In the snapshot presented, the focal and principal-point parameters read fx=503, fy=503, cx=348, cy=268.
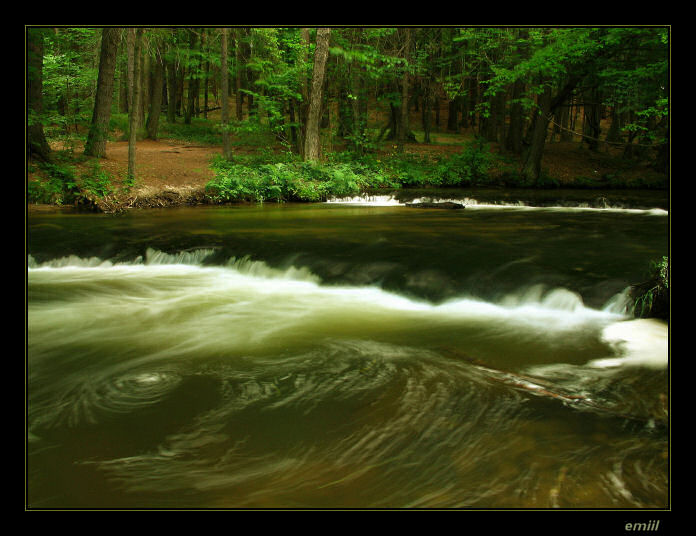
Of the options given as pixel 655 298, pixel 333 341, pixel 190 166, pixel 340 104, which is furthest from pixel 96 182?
pixel 655 298

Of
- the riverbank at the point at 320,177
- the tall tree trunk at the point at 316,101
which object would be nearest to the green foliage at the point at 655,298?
the riverbank at the point at 320,177

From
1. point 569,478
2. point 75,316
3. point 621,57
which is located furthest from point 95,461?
point 621,57

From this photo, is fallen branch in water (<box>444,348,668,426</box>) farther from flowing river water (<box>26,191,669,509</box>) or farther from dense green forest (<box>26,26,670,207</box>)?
dense green forest (<box>26,26,670,207</box>)

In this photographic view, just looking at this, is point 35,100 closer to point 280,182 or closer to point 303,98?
point 280,182

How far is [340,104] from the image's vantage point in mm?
24469

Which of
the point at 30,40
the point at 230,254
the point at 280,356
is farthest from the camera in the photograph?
the point at 30,40


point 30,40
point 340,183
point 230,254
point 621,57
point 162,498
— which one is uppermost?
point 621,57

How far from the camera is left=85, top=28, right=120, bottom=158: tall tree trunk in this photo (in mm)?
17325

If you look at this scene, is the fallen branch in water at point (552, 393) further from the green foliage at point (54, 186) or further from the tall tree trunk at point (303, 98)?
the tall tree trunk at point (303, 98)

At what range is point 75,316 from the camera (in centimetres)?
640

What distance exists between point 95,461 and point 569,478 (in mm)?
2772

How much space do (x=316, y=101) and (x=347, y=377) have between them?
17369 mm

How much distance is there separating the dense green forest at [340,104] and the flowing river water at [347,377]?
8169 millimetres

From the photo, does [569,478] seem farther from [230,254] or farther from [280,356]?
[230,254]
